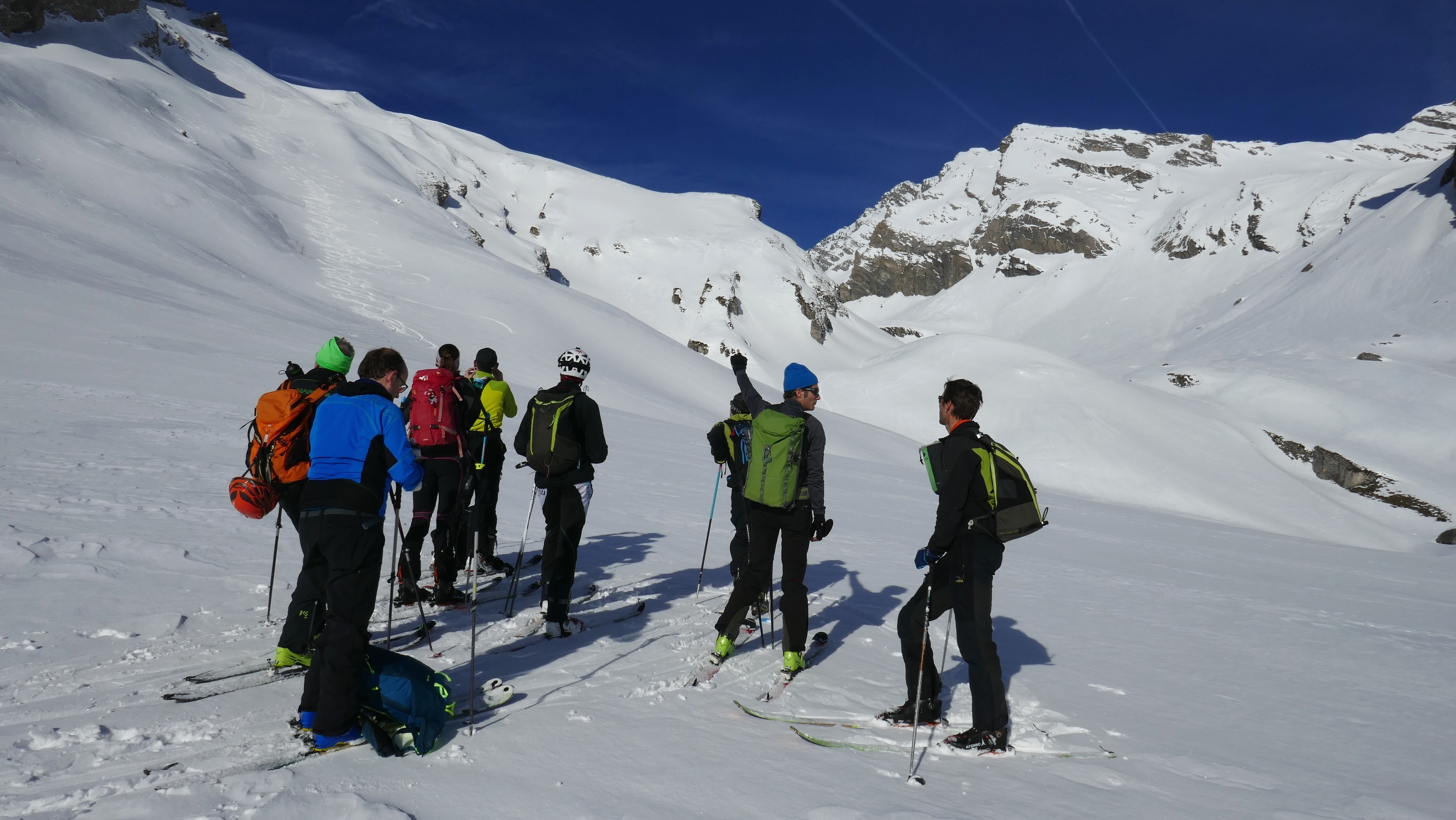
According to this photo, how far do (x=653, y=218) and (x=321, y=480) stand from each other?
3430 inches

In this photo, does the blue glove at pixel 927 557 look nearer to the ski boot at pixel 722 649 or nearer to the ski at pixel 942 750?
the ski at pixel 942 750

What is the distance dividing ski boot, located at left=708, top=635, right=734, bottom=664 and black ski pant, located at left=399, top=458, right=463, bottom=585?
2.74 meters

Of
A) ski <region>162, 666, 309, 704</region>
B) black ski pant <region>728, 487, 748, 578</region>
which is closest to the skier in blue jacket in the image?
ski <region>162, 666, 309, 704</region>

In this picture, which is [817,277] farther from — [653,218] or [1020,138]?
[1020,138]

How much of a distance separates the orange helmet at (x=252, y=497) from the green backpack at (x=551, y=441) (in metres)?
1.88

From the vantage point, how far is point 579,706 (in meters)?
4.62

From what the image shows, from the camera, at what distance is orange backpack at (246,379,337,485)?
4.64 meters

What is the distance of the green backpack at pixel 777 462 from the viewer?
5.50m

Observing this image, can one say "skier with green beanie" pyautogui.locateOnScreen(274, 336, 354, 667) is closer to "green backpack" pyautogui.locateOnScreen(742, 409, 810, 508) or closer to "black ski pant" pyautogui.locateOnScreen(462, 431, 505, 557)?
"black ski pant" pyautogui.locateOnScreen(462, 431, 505, 557)

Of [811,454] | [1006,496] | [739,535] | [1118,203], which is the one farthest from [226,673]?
[1118,203]

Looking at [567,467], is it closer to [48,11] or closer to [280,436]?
[280,436]

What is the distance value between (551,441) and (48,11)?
7443cm

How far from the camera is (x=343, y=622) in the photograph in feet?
12.6

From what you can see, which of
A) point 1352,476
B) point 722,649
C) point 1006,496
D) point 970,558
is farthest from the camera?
point 1352,476
